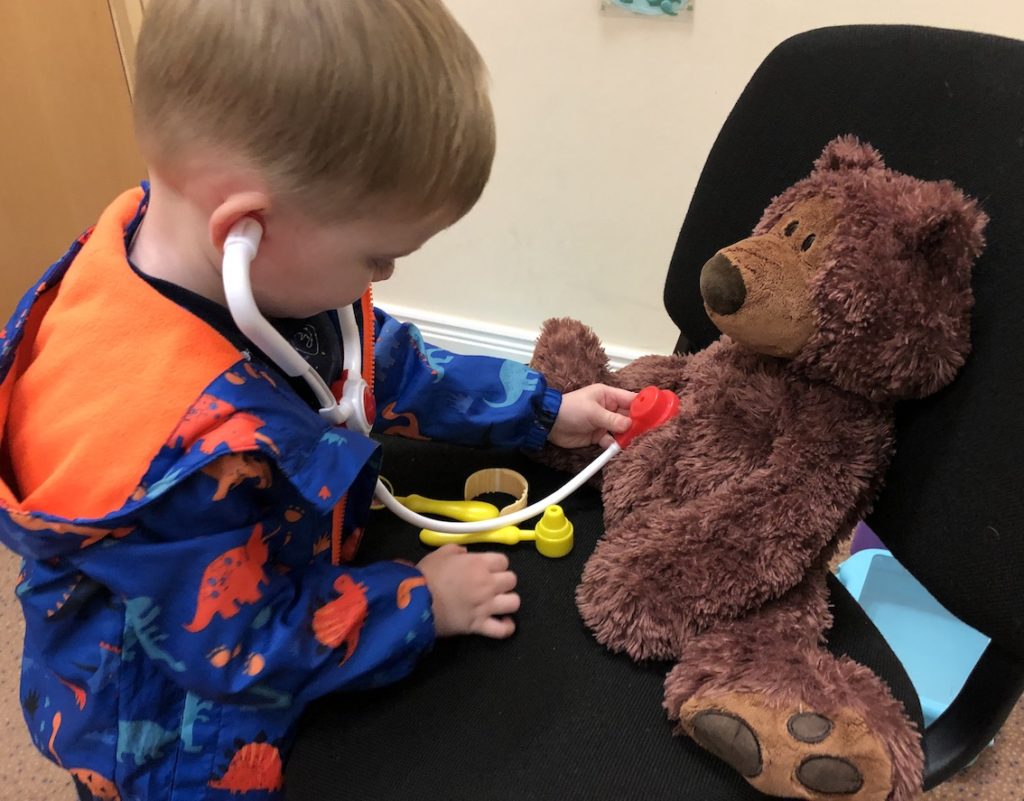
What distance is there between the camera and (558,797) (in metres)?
0.53

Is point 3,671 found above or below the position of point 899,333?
below

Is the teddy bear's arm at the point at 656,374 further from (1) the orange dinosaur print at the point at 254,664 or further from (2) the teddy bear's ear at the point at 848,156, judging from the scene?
(1) the orange dinosaur print at the point at 254,664

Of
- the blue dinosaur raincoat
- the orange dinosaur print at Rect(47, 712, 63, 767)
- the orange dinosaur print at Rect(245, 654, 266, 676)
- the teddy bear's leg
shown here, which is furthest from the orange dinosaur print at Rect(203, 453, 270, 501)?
the teddy bear's leg

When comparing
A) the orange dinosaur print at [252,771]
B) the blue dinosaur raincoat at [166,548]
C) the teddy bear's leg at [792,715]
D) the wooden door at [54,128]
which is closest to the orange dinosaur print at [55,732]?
the blue dinosaur raincoat at [166,548]

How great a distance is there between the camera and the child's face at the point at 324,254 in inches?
21.0

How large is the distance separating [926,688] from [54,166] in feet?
5.03

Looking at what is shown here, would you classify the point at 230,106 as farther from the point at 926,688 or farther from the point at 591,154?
the point at 926,688

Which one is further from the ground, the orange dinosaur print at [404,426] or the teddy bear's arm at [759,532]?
the teddy bear's arm at [759,532]

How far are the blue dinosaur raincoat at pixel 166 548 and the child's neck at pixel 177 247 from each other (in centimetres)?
2

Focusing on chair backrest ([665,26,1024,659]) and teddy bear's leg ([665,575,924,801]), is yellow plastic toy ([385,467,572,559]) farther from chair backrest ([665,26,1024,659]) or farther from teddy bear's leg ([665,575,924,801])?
chair backrest ([665,26,1024,659])

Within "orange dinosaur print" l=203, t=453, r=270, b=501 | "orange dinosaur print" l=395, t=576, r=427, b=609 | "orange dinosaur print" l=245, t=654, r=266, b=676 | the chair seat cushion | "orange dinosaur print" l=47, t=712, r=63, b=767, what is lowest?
"orange dinosaur print" l=47, t=712, r=63, b=767

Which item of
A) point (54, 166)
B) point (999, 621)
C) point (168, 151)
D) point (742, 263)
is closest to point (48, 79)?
point (54, 166)

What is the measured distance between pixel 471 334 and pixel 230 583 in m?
1.08

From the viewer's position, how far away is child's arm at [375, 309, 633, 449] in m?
0.78
